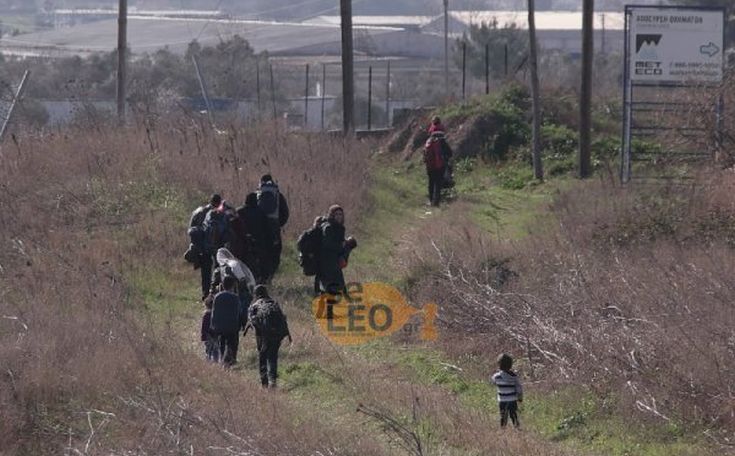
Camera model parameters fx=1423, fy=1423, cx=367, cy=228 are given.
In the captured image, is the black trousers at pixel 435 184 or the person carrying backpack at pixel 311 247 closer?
the person carrying backpack at pixel 311 247

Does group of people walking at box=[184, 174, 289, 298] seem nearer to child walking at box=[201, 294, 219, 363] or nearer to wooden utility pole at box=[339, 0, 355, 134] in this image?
child walking at box=[201, 294, 219, 363]

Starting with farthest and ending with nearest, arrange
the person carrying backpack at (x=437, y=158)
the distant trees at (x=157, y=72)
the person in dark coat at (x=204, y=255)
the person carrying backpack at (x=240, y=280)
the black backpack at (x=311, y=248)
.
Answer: the distant trees at (x=157, y=72), the person carrying backpack at (x=437, y=158), the person in dark coat at (x=204, y=255), the black backpack at (x=311, y=248), the person carrying backpack at (x=240, y=280)

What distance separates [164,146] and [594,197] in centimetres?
Result: 824

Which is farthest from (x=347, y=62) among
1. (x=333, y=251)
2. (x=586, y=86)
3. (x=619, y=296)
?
(x=619, y=296)

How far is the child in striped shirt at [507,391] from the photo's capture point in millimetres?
12641

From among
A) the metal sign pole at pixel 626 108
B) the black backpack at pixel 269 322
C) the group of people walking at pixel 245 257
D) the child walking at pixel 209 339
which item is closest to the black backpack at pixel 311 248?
the group of people walking at pixel 245 257

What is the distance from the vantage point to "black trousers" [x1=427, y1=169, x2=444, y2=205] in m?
27.3

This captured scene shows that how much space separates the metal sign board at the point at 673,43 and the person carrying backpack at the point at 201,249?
12014 millimetres

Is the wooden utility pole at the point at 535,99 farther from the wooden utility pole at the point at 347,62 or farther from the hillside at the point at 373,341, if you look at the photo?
the hillside at the point at 373,341

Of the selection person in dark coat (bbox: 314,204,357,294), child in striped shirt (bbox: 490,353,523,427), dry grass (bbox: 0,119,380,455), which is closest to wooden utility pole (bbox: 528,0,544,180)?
dry grass (bbox: 0,119,380,455)

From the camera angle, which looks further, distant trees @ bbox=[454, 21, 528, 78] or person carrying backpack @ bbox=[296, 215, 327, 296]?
distant trees @ bbox=[454, 21, 528, 78]

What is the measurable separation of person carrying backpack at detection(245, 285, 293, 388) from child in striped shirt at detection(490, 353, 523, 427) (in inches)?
98.8

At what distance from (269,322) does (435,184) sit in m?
13.8

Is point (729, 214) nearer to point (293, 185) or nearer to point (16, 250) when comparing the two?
point (293, 185)
